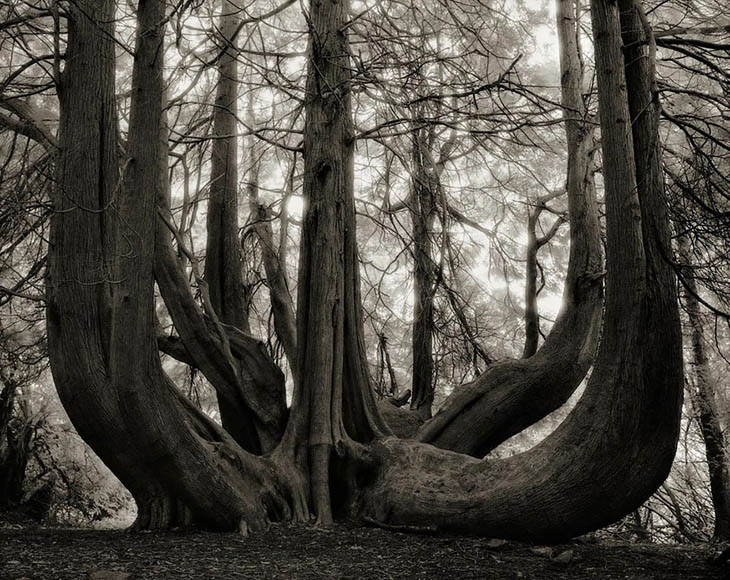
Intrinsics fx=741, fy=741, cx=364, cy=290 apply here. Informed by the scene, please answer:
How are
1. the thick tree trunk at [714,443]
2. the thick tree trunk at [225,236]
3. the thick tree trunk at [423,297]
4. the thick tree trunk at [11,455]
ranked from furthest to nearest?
the thick tree trunk at [11,455] → the thick tree trunk at [714,443] → the thick tree trunk at [423,297] → the thick tree trunk at [225,236]

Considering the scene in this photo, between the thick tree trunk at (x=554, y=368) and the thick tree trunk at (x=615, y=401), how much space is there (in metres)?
1.43

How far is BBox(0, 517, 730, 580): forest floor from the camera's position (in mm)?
3723

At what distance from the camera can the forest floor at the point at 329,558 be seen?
3.72 m

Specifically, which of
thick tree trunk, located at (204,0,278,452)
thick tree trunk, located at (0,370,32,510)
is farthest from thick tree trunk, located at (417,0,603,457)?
thick tree trunk, located at (0,370,32,510)

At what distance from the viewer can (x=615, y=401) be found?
4.10 meters

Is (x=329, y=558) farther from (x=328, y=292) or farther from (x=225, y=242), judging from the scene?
(x=225, y=242)

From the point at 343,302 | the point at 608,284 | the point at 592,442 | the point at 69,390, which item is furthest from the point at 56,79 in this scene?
the point at 592,442

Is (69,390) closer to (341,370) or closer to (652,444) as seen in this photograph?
(341,370)

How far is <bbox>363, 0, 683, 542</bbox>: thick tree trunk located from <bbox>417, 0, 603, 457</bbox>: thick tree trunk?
1.43 meters

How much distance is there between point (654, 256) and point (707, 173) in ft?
2.49

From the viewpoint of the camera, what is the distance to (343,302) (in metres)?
5.89

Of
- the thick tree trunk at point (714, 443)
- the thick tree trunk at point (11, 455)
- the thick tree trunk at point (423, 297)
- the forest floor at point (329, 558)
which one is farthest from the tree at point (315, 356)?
the thick tree trunk at point (11, 455)

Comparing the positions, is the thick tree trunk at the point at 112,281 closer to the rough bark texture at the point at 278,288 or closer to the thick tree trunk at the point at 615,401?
the thick tree trunk at the point at 615,401

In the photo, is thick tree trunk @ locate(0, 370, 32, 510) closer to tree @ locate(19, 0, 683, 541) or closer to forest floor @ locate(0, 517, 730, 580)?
tree @ locate(19, 0, 683, 541)
